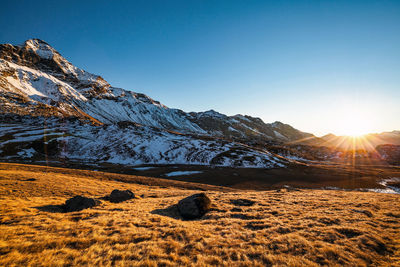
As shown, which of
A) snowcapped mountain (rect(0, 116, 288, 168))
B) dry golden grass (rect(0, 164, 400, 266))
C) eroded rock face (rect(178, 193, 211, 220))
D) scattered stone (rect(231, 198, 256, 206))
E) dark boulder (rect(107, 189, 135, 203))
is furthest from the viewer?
snowcapped mountain (rect(0, 116, 288, 168))

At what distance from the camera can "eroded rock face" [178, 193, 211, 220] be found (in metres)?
15.2

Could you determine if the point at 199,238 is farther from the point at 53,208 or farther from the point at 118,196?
the point at 118,196

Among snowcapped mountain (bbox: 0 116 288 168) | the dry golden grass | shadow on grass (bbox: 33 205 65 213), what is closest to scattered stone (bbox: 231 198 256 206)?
the dry golden grass

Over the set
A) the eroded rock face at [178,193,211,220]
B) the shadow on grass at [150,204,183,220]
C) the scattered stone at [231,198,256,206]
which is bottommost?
the scattered stone at [231,198,256,206]

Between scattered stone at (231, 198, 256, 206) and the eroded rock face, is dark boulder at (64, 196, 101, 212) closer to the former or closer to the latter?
the eroded rock face

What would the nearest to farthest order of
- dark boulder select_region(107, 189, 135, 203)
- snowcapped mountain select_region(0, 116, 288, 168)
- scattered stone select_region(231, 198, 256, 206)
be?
scattered stone select_region(231, 198, 256, 206), dark boulder select_region(107, 189, 135, 203), snowcapped mountain select_region(0, 116, 288, 168)

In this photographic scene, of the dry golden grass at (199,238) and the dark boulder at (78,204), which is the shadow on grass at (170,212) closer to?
the dry golden grass at (199,238)

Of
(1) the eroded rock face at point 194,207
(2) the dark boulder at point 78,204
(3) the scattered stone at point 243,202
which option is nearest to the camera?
(1) the eroded rock face at point 194,207

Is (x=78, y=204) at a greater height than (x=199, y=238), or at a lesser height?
lesser

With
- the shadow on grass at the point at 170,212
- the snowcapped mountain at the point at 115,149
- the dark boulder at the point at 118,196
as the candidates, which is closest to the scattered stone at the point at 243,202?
the shadow on grass at the point at 170,212

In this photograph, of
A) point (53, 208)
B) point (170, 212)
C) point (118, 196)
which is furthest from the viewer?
point (118, 196)

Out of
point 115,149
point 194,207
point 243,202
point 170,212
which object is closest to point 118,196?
point 170,212

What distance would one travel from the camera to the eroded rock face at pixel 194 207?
1518cm

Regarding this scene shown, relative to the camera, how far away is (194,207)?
1562cm
